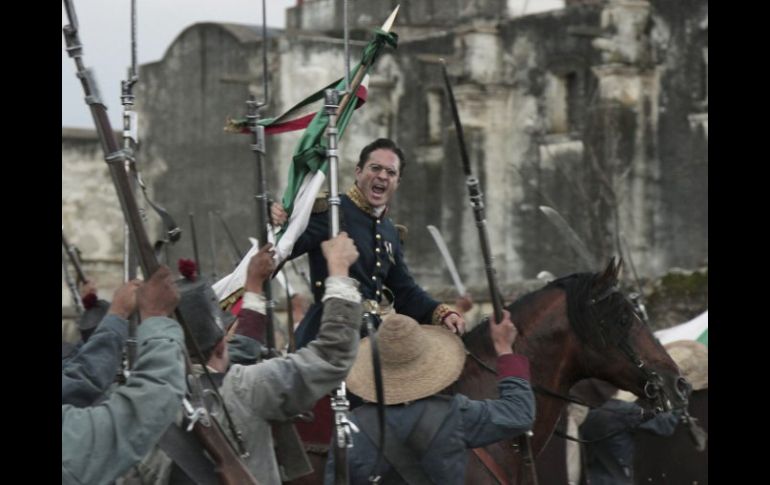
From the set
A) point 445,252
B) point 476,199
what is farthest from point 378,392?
point 445,252

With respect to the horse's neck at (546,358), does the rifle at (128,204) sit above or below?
above

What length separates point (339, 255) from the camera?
650 centimetres

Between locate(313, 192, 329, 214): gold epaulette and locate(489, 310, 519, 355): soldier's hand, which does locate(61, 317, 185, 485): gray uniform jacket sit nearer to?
locate(489, 310, 519, 355): soldier's hand

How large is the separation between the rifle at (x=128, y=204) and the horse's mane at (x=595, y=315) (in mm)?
2546

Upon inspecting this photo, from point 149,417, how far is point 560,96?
27.0 meters

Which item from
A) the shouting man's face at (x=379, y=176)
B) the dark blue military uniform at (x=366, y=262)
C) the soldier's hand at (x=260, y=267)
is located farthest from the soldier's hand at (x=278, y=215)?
the shouting man's face at (x=379, y=176)

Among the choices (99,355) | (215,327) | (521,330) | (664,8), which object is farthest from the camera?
(664,8)

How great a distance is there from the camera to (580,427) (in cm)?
1130

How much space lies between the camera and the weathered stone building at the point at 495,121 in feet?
98.0

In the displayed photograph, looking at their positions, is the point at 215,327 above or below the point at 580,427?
above

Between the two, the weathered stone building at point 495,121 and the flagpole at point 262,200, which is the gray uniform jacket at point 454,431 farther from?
the weathered stone building at point 495,121

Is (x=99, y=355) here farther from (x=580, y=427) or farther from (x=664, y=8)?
(x=664, y=8)

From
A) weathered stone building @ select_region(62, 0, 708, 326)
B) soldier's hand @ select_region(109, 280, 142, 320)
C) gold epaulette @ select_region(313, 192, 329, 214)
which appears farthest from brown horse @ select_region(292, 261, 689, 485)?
weathered stone building @ select_region(62, 0, 708, 326)
